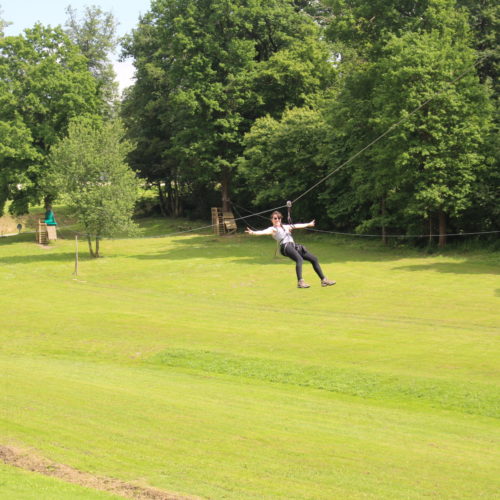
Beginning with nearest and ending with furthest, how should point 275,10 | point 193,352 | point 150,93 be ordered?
1. point 193,352
2. point 275,10
3. point 150,93

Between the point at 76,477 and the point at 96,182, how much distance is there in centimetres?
4937

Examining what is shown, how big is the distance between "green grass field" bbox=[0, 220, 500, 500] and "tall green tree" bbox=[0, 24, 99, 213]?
742 inches

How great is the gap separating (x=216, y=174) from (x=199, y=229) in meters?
6.54

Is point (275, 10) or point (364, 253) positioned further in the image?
point (275, 10)

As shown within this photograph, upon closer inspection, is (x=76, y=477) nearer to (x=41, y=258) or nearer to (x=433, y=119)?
(x=433, y=119)

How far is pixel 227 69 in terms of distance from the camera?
75375 mm

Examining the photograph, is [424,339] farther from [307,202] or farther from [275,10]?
[275,10]

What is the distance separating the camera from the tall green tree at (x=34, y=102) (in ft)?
228

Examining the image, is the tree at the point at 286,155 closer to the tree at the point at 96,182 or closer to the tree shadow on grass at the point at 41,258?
the tree at the point at 96,182

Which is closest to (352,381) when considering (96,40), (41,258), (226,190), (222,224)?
(41,258)

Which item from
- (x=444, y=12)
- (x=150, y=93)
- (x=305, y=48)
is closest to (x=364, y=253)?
(x=444, y=12)

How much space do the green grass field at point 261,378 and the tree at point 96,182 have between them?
677 cm

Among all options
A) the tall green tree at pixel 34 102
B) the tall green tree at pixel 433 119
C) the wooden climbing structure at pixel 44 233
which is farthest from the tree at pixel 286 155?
the wooden climbing structure at pixel 44 233

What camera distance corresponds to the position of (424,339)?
30.9m
